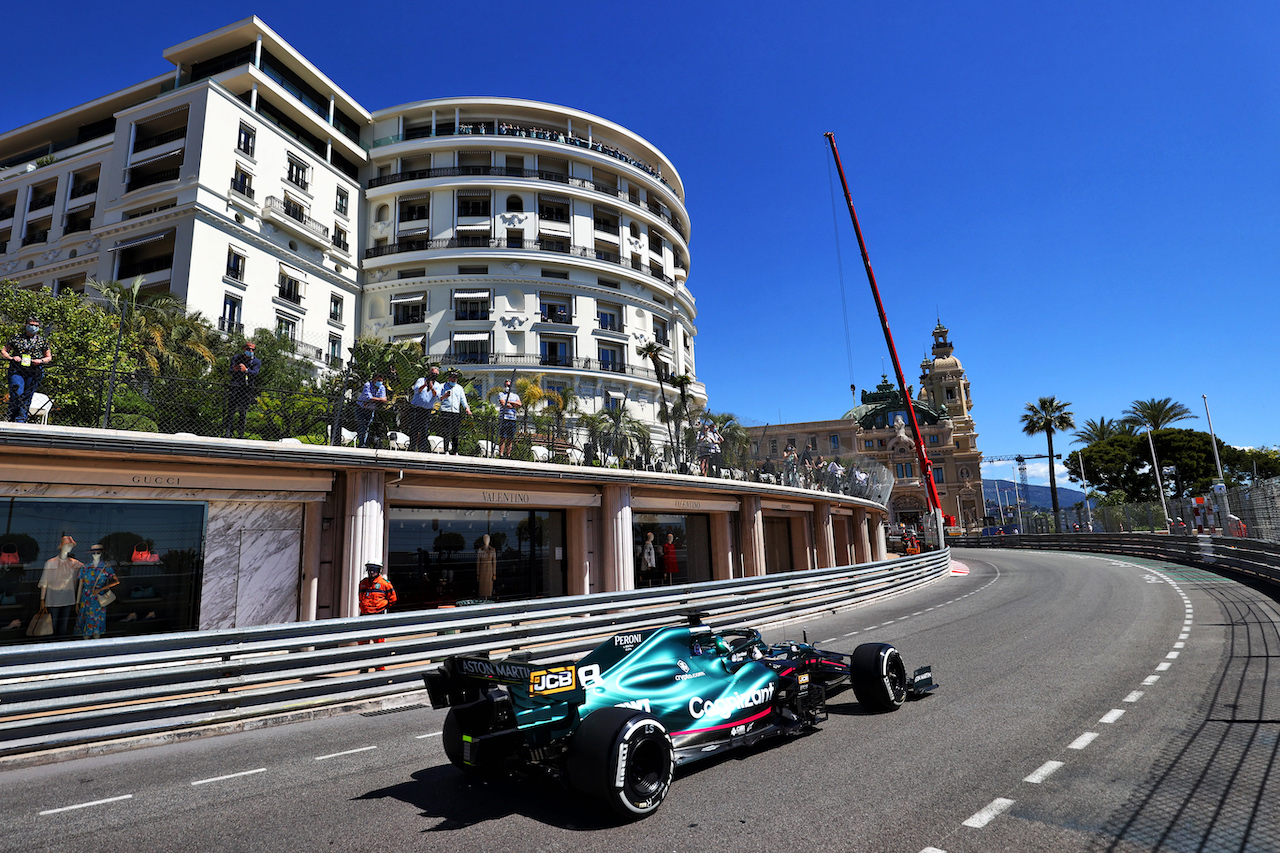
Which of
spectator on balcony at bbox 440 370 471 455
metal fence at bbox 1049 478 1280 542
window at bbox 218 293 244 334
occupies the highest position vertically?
window at bbox 218 293 244 334

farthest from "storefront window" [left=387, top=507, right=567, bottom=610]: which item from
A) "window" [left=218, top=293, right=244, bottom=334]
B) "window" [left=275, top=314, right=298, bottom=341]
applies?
"window" [left=275, top=314, right=298, bottom=341]

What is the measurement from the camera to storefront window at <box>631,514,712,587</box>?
17.7m

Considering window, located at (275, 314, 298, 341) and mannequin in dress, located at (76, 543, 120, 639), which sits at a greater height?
window, located at (275, 314, 298, 341)

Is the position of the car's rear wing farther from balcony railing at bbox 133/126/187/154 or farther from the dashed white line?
balcony railing at bbox 133/126/187/154

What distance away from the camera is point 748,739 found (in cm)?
543

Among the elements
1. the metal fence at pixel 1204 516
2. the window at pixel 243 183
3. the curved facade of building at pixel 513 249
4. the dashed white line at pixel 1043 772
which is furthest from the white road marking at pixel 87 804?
the window at pixel 243 183

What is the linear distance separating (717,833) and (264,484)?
9654 mm

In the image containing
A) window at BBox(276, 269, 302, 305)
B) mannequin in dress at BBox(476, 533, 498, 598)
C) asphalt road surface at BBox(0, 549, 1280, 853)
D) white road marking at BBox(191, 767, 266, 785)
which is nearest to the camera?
asphalt road surface at BBox(0, 549, 1280, 853)

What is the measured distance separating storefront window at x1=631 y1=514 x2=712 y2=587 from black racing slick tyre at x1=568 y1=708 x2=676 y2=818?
39.6ft

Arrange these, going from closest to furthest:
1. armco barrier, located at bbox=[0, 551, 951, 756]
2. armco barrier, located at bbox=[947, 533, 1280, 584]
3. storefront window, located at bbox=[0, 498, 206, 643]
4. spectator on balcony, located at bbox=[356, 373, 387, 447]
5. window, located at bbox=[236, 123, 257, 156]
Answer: armco barrier, located at bbox=[0, 551, 951, 756] < storefront window, located at bbox=[0, 498, 206, 643] < spectator on balcony, located at bbox=[356, 373, 387, 447] < armco barrier, located at bbox=[947, 533, 1280, 584] < window, located at bbox=[236, 123, 257, 156]

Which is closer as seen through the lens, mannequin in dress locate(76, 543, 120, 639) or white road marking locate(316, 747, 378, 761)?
white road marking locate(316, 747, 378, 761)

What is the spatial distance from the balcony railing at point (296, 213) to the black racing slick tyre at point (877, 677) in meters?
46.0

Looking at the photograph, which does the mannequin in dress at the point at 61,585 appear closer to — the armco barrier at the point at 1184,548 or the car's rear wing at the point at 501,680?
the car's rear wing at the point at 501,680

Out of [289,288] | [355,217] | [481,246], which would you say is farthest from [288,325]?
[481,246]
